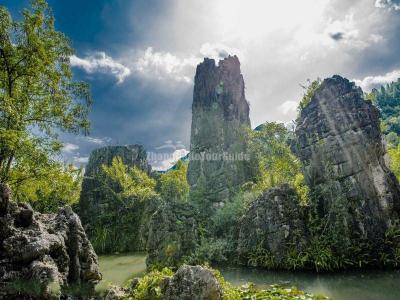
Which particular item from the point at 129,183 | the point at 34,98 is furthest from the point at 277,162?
the point at 129,183

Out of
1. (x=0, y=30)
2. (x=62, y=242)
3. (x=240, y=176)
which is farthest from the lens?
(x=240, y=176)

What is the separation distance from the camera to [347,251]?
16688 mm

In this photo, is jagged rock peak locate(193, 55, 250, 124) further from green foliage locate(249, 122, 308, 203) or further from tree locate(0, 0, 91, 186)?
tree locate(0, 0, 91, 186)

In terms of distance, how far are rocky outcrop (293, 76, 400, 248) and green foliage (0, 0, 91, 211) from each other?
1420 centimetres

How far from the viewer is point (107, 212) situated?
136 ft

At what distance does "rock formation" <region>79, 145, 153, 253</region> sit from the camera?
35625 millimetres

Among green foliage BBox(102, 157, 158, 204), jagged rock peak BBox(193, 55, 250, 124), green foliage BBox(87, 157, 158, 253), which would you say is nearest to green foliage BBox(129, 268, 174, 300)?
green foliage BBox(87, 157, 158, 253)

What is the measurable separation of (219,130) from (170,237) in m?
32.5

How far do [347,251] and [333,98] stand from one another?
996cm

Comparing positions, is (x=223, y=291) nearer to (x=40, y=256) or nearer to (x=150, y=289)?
(x=150, y=289)

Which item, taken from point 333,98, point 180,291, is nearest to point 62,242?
point 180,291

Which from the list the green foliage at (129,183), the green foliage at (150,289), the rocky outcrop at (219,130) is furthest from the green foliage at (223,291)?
the rocky outcrop at (219,130)

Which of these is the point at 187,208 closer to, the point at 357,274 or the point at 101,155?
the point at 357,274

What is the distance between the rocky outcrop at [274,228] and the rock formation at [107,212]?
11793 mm
